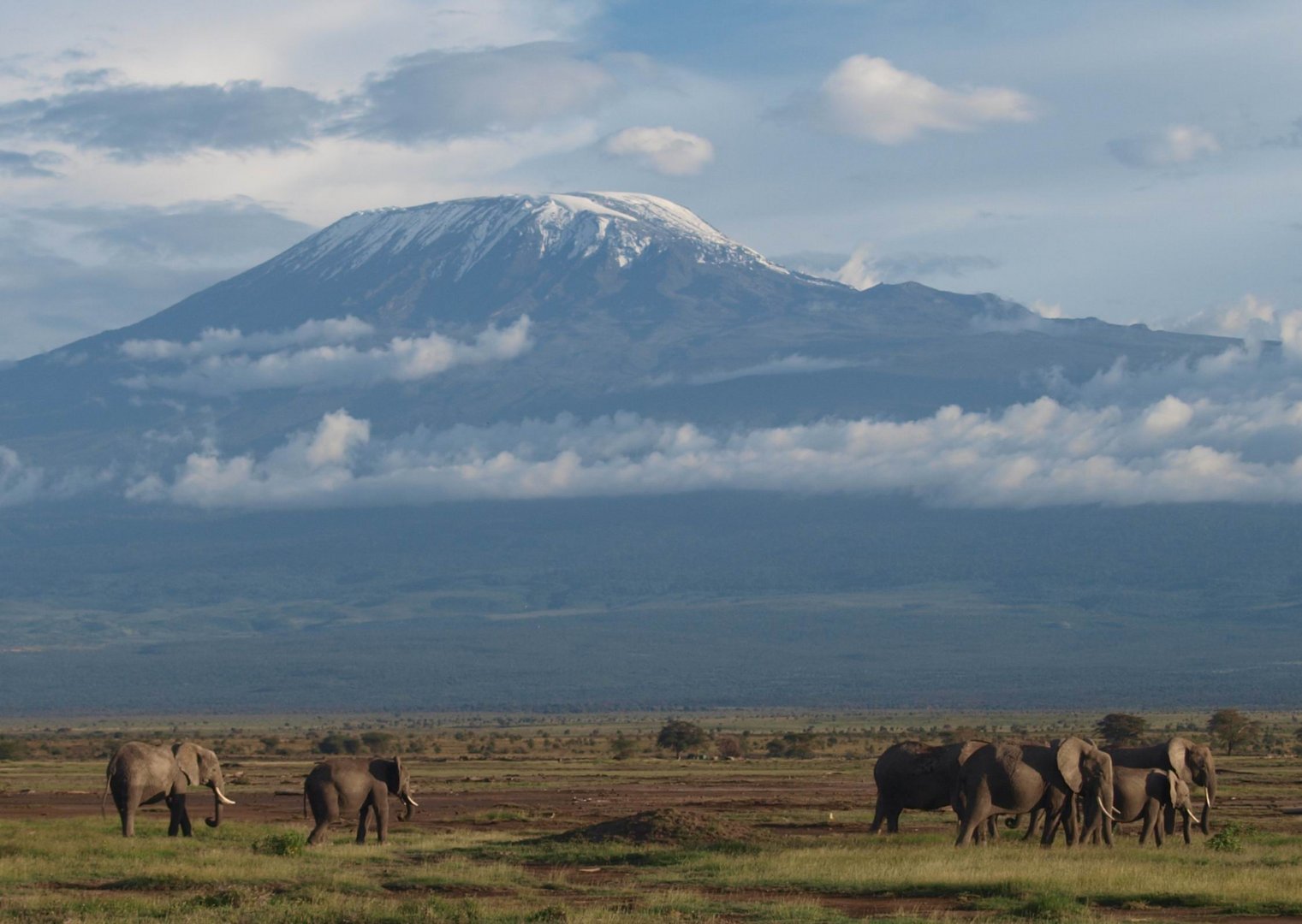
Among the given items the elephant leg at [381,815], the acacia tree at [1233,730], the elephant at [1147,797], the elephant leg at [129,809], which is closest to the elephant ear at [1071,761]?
the elephant at [1147,797]

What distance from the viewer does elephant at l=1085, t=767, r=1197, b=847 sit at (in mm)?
29500

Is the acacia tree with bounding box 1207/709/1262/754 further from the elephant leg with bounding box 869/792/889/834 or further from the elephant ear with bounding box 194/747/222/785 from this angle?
the elephant ear with bounding box 194/747/222/785

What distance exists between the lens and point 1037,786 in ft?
90.6

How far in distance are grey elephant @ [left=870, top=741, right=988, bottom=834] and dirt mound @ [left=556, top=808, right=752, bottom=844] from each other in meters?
2.27

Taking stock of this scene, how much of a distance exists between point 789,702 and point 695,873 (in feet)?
434

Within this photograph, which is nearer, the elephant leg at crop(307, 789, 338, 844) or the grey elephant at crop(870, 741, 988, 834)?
the elephant leg at crop(307, 789, 338, 844)

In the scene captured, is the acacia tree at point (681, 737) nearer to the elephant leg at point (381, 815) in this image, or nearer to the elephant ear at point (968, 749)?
the elephant leg at point (381, 815)

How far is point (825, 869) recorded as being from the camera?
2467cm

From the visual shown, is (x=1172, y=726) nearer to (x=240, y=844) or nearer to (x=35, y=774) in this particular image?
(x=35, y=774)

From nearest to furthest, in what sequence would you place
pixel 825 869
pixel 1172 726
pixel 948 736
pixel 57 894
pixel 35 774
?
pixel 57 894
pixel 825 869
pixel 35 774
pixel 948 736
pixel 1172 726

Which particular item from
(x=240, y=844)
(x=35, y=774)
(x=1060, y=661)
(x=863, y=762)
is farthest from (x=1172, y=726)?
(x=1060, y=661)

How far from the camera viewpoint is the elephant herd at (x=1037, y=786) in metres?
27.5

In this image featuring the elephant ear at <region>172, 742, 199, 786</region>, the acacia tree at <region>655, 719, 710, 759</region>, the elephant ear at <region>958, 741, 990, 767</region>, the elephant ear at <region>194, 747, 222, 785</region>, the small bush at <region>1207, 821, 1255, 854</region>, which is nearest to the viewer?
the small bush at <region>1207, 821, 1255, 854</region>

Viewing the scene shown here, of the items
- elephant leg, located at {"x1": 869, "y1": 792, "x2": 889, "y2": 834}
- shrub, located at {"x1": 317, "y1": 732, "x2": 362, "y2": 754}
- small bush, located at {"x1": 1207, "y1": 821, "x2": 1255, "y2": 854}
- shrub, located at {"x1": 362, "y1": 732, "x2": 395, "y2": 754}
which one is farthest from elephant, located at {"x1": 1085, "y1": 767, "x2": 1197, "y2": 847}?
shrub, located at {"x1": 362, "y1": 732, "x2": 395, "y2": 754}
